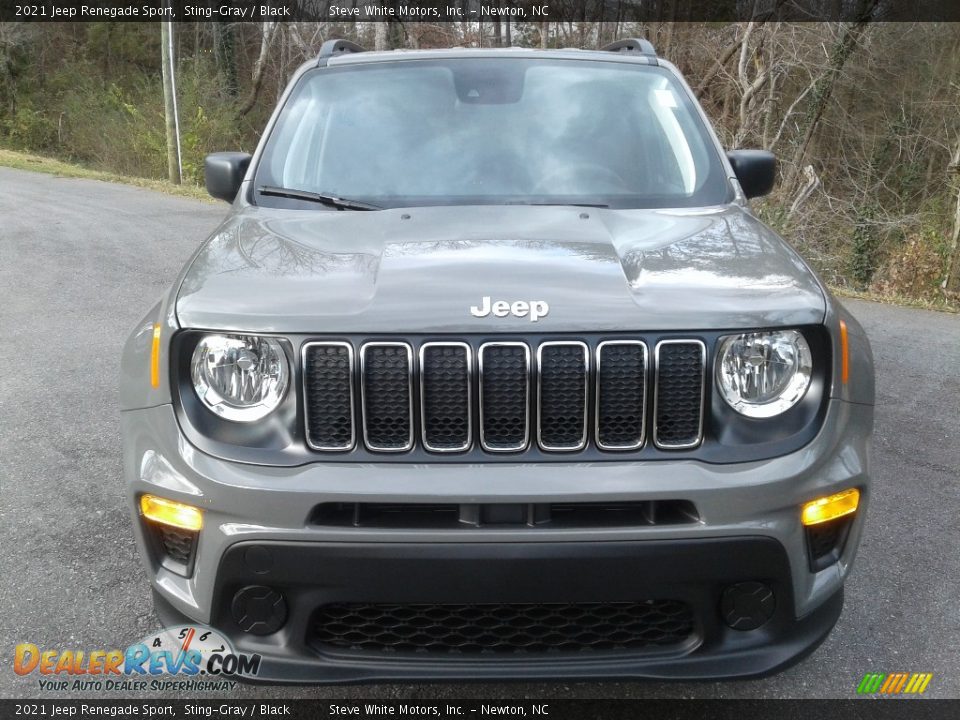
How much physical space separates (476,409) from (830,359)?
0.90 meters

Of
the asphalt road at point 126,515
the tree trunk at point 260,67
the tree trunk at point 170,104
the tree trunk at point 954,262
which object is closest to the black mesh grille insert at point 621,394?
the asphalt road at point 126,515

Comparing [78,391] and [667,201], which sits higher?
[667,201]

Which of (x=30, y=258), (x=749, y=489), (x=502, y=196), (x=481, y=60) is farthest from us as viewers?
(x=30, y=258)

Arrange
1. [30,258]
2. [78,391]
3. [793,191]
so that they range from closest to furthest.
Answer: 1. [78,391]
2. [30,258]
3. [793,191]

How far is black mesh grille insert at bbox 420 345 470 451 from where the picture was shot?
7.46ft

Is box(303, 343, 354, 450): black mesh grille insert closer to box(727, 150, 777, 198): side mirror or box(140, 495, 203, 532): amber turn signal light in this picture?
box(140, 495, 203, 532): amber turn signal light

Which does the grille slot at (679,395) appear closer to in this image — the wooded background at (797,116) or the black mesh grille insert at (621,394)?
the black mesh grille insert at (621,394)

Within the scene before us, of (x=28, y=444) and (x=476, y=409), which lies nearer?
(x=476, y=409)

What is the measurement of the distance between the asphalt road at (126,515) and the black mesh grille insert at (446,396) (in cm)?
77

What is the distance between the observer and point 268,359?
2326mm

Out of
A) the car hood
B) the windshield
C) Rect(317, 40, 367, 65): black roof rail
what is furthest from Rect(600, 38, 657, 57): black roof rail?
the car hood

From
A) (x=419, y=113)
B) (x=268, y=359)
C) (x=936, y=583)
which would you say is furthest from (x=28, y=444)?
(x=936, y=583)

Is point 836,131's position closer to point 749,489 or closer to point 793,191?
point 793,191

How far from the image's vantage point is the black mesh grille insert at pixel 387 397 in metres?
2.27
